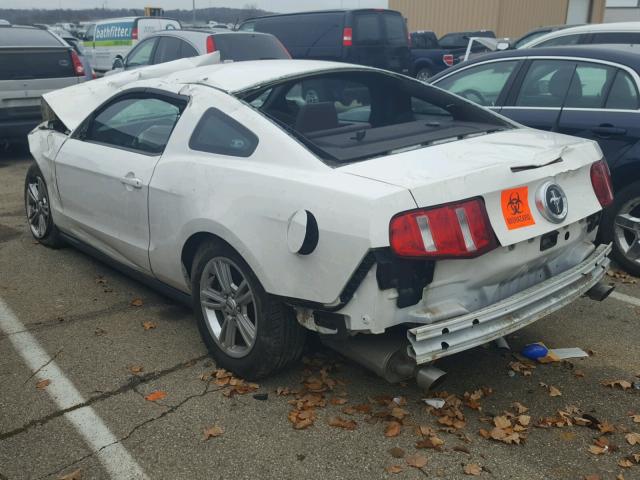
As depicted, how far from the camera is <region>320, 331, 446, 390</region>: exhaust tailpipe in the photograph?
2.88 meters

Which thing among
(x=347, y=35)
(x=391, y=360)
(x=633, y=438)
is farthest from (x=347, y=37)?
(x=633, y=438)

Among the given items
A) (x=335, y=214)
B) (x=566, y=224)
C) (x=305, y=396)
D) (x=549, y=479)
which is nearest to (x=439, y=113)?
(x=566, y=224)

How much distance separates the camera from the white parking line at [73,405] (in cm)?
280

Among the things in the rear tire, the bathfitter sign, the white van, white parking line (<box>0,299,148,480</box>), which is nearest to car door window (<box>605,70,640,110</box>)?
the rear tire

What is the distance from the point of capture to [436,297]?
2820 millimetres

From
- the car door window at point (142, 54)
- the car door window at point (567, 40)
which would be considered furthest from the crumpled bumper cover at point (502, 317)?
the car door window at point (142, 54)

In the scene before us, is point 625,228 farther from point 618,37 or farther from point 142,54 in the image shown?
point 142,54

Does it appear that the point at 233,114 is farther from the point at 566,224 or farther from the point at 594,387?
the point at 594,387

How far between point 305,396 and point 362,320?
0.75 m

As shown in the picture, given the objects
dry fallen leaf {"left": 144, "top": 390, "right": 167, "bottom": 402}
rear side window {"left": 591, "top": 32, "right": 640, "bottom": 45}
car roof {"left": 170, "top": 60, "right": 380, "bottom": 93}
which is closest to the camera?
dry fallen leaf {"left": 144, "top": 390, "right": 167, "bottom": 402}

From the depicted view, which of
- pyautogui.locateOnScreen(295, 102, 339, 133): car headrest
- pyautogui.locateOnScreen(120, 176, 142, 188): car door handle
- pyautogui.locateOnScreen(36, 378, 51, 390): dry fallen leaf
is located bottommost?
pyautogui.locateOnScreen(36, 378, 51, 390): dry fallen leaf

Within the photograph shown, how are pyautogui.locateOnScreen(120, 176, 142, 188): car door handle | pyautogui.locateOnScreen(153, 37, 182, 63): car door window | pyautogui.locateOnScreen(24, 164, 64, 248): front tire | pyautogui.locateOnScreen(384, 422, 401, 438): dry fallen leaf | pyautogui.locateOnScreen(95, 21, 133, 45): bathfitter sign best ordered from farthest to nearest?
pyautogui.locateOnScreen(95, 21, 133, 45): bathfitter sign < pyautogui.locateOnScreen(153, 37, 182, 63): car door window < pyautogui.locateOnScreen(24, 164, 64, 248): front tire < pyautogui.locateOnScreen(120, 176, 142, 188): car door handle < pyautogui.locateOnScreen(384, 422, 401, 438): dry fallen leaf

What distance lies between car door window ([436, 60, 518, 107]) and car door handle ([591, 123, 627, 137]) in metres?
0.97

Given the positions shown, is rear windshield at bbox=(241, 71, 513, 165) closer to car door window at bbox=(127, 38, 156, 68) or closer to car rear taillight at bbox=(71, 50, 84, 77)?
car rear taillight at bbox=(71, 50, 84, 77)
